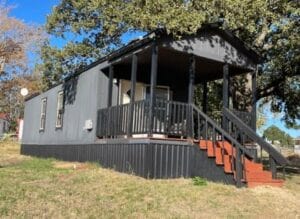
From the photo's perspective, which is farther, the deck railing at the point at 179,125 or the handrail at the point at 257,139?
the deck railing at the point at 179,125

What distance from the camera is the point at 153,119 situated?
1276cm

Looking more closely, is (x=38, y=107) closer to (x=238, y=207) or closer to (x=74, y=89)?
(x=74, y=89)

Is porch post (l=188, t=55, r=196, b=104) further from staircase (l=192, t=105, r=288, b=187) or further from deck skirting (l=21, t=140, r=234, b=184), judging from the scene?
deck skirting (l=21, t=140, r=234, b=184)

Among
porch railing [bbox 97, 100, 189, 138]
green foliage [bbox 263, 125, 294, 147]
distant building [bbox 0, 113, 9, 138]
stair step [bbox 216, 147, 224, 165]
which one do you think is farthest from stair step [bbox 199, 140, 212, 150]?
green foliage [bbox 263, 125, 294, 147]

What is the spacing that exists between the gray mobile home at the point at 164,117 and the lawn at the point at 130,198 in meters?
0.69

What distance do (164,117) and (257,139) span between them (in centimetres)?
252

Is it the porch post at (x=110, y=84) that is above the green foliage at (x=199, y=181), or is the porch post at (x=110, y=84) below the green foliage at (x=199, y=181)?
above

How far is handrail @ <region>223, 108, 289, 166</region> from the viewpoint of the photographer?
1176 centimetres

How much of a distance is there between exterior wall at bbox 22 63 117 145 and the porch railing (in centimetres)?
174

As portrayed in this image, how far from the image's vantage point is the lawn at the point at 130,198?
9086 millimetres

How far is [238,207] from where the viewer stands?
32.3ft

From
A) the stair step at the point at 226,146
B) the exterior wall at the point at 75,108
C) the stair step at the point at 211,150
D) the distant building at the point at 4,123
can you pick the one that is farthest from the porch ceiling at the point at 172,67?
the distant building at the point at 4,123

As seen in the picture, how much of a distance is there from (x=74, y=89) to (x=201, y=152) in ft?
24.0

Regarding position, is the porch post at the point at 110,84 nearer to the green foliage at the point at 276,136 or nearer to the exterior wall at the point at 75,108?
the exterior wall at the point at 75,108
